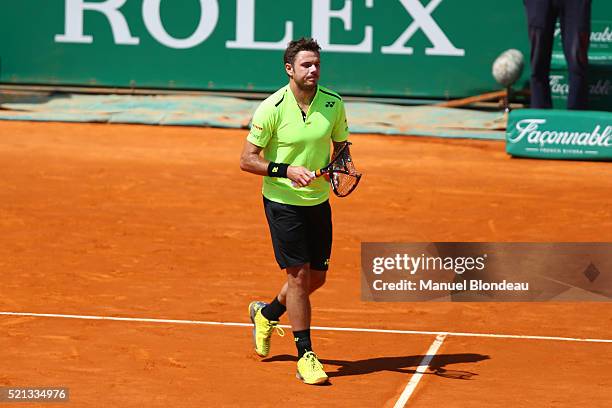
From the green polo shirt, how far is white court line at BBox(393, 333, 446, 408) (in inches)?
51.8

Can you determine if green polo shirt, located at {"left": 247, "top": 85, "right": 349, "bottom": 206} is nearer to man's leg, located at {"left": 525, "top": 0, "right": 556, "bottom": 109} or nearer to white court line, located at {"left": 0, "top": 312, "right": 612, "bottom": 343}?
white court line, located at {"left": 0, "top": 312, "right": 612, "bottom": 343}

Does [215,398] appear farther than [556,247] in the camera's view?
No

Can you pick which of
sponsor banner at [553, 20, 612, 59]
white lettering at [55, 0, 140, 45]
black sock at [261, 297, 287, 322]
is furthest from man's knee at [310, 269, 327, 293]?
white lettering at [55, 0, 140, 45]

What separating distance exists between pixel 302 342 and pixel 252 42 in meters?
13.8

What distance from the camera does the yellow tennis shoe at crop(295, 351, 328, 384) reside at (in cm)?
785

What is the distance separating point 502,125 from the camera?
20.0 metres

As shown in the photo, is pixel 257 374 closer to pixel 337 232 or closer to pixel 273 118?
pixel 273 118

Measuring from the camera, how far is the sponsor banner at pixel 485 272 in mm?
10664

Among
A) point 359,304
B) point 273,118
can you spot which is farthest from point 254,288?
point 273,118

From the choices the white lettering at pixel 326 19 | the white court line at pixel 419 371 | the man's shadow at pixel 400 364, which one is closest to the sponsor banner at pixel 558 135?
the white lettering at pixel 326 19

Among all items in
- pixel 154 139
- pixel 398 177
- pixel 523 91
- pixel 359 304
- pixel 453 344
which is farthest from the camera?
pixel 523 91

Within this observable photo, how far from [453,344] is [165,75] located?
13.4 meters

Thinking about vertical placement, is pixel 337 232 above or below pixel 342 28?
below

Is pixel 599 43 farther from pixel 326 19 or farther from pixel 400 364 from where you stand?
pixel 400 364
